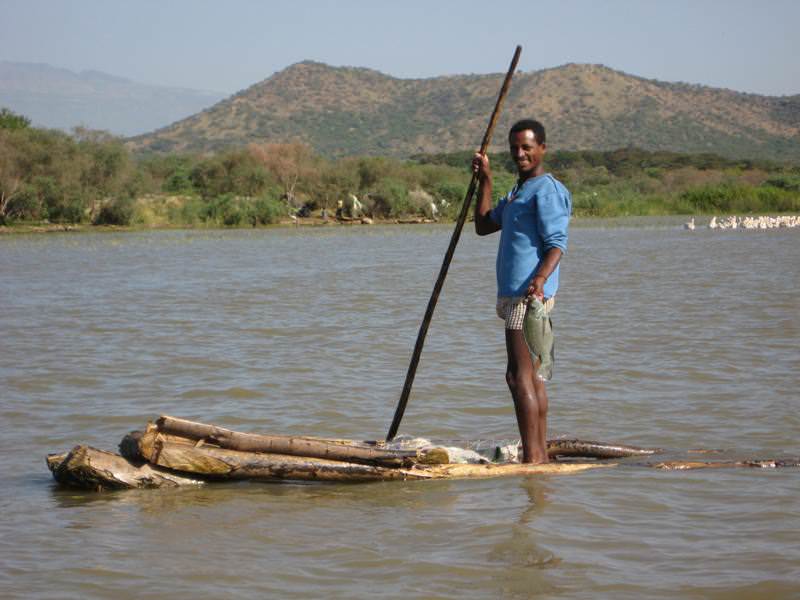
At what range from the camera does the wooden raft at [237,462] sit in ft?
17.0

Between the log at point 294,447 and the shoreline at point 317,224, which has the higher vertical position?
the shoreline at point 317,224

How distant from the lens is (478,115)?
110562 mm

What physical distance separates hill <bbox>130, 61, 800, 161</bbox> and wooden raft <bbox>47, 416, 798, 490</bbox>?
3691 inches

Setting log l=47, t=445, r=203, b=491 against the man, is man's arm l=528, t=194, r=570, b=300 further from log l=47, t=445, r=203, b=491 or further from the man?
log l=47, t=445, r=203, b=491

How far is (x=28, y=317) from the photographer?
1255cm

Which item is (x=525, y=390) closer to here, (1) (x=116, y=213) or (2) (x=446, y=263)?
(2) (x=446, y=263)

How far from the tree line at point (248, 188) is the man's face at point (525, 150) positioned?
33.6 m

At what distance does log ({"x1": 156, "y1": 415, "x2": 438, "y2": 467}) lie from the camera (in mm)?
5207

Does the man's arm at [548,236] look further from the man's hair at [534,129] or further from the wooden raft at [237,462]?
the wooden raft at [237,462]

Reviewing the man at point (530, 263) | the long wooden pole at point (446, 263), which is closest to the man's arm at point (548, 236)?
the man at point (530, 263)

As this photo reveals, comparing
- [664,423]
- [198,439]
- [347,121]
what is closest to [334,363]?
[664,423]

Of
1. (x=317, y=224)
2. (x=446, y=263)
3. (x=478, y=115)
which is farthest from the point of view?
(x=478, y=115)

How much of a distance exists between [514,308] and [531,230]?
1.19 ft

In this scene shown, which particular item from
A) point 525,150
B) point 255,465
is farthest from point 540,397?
point 255,465
